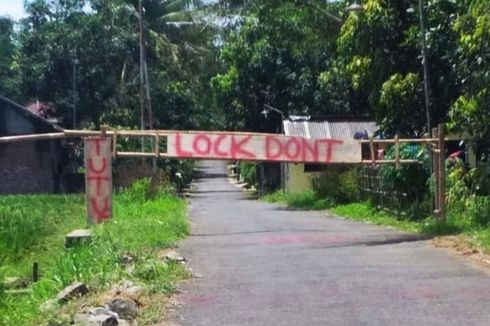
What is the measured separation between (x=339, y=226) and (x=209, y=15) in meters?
25.2

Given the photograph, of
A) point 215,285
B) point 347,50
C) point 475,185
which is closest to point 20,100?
point 347,50

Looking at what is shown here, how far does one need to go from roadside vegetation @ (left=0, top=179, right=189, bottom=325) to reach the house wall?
17.1 metres

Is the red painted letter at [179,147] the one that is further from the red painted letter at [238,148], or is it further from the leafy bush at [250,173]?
the leafy bush at [250,173]

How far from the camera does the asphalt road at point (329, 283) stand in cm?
1098

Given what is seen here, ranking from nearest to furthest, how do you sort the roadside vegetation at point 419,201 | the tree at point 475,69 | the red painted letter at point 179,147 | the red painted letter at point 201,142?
the tree at point 475,69 < the roadside vegetation at point 419,201 < the red painted letter at point 201,142 < the red painted letter at point 179,147

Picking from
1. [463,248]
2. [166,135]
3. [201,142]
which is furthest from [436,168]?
[166,135]

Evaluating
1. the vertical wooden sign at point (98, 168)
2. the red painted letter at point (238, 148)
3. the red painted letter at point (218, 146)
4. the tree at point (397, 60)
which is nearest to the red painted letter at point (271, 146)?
the red painted letter at point (238, 148)

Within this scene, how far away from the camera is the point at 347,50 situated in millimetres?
28281

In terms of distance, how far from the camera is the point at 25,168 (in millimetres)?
47812

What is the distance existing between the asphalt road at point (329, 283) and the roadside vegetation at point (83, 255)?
0.51 m

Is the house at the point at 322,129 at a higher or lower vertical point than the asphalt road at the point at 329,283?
higher

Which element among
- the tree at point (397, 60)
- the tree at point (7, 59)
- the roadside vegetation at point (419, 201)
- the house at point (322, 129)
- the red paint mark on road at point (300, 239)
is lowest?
the red paint mark on road at point (300, 239)

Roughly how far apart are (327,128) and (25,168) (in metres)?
13.7

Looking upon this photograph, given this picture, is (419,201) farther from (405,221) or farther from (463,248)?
(463,248)
